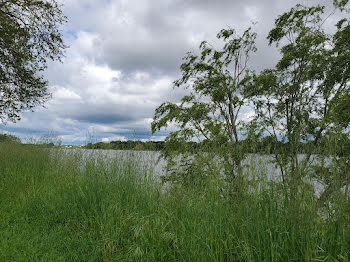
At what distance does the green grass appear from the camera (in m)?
2.63

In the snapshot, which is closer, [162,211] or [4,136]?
[162,211]

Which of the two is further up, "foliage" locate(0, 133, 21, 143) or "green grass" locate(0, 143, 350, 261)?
"foliage" locate(0, 133, 21, 143)

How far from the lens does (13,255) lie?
420 cm

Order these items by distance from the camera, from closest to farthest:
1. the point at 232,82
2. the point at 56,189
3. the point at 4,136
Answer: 1. the point at 56,189
2. the point at 232,82
3. the point at 4,136

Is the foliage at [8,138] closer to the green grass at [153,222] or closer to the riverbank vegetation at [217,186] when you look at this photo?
the riverbank vegetation at [217,186]

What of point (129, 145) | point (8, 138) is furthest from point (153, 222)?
point (8, 138)

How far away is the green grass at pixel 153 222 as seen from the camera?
263cm

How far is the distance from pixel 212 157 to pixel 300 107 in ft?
16.2

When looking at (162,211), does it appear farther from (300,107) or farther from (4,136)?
(4,136)

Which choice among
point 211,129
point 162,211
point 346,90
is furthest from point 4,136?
point 346,90

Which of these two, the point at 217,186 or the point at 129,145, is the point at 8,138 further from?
the point at 217,186

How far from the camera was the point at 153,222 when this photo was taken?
3.77 m

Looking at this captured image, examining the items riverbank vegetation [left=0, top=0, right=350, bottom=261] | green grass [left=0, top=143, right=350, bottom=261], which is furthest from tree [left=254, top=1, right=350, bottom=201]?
green grass [left=0, top=143, right=350, bottom=261]

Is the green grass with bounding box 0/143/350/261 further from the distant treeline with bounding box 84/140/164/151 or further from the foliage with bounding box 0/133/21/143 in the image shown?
the foliage with bounding box 0/133/21/143
